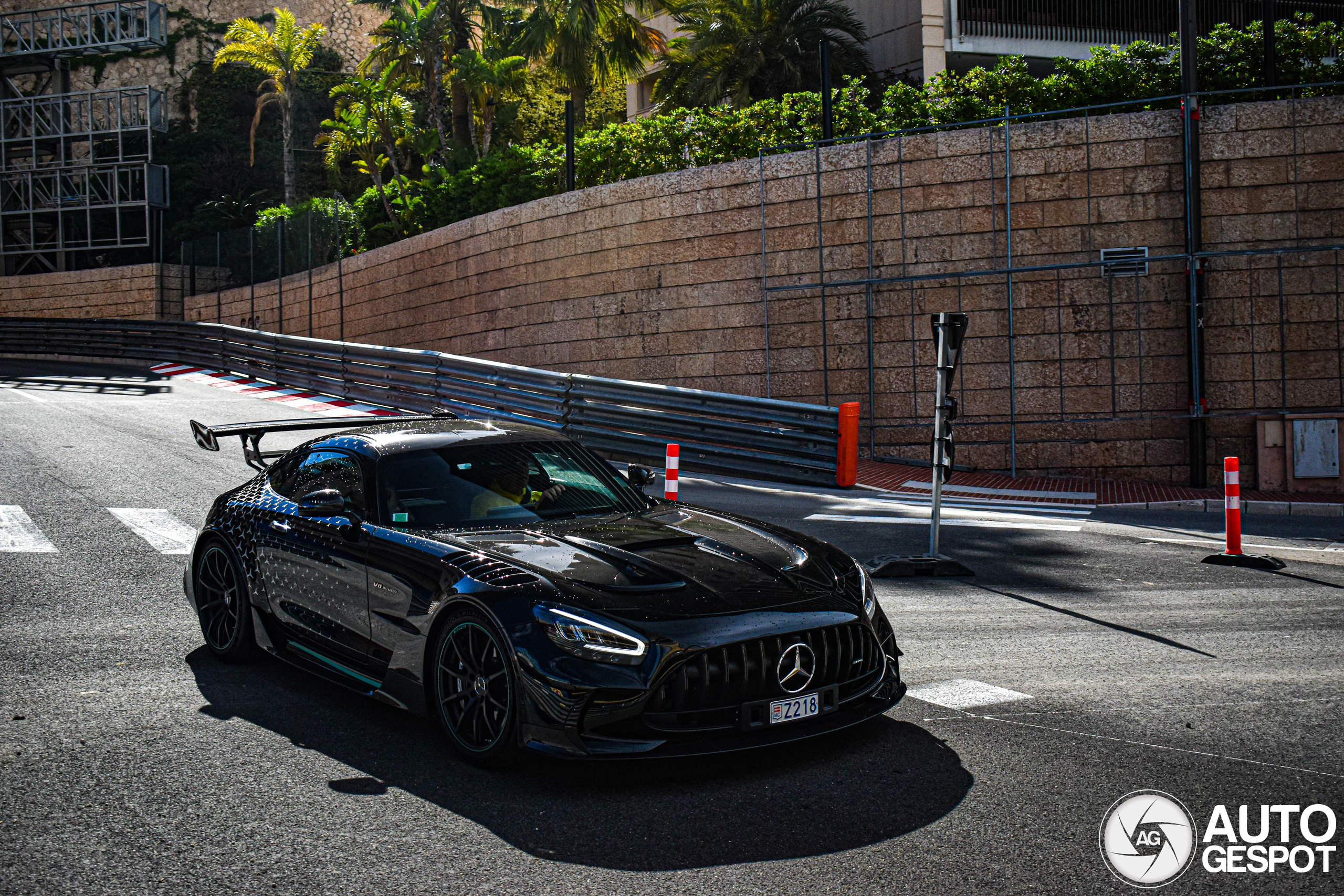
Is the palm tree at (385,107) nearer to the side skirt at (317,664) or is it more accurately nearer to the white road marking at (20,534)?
the white road marking at (20,534)

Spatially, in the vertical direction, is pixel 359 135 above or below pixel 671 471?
above

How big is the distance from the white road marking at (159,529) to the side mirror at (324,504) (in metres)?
3.99

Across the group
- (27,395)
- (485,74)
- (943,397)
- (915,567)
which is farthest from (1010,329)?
(485,74)

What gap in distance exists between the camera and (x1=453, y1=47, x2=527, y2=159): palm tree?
33.7 meters

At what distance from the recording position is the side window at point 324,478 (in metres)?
5.77

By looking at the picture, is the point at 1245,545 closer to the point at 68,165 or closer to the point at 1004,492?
the point at 1004,492

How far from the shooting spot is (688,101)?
33219mm

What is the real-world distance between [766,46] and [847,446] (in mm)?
20027

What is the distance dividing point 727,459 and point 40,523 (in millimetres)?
7456

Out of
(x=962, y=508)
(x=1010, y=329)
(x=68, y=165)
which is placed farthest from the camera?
(x=68, y=165)

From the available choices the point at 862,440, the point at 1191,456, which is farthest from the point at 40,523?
the point at 1191,456

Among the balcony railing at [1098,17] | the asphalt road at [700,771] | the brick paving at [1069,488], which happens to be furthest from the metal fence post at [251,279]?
the asphalt road at [700,771]

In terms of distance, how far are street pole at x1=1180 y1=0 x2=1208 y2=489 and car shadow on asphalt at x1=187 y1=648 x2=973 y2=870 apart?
1145 centimetres

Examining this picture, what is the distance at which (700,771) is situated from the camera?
4.73 metres
